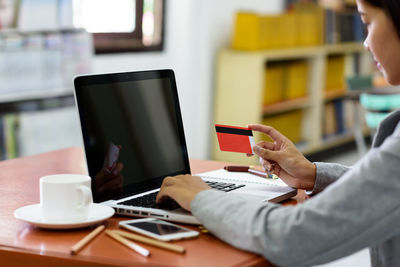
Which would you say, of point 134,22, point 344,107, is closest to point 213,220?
point 134,22

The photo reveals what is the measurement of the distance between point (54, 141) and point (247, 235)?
8.77 feet

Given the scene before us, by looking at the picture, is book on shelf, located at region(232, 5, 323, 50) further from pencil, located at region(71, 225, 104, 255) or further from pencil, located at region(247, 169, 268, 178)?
pencil, located at region(71, 225, 104, 255)

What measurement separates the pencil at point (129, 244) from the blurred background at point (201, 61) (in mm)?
2276

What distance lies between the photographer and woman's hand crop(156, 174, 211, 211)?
4.00 feet

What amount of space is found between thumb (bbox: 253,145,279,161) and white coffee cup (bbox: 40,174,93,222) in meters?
0.41

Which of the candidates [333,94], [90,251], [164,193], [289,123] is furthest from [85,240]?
[333,94]

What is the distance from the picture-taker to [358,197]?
103 centimetres

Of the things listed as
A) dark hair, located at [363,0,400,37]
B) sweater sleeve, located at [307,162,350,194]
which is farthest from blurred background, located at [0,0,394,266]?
dark hair, located at [363,0,400,37]

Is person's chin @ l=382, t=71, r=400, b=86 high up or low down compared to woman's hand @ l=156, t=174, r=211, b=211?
up

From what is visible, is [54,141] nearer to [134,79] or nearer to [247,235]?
[134,79]

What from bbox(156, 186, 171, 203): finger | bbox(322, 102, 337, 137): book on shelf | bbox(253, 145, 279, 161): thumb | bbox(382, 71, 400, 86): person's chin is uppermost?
bbox(382, 71, 400, 86): person's chin

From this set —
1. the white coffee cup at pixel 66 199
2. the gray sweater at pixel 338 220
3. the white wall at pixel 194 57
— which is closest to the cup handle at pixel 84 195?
the white coffee cup at pixel 66 199

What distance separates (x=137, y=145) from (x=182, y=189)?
0.24 m

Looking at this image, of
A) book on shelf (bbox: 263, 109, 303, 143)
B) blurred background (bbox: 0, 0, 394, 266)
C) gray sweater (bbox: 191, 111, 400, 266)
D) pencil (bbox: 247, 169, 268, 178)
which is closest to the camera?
gray sweater (bbox: 191, 111, 400, 266)
